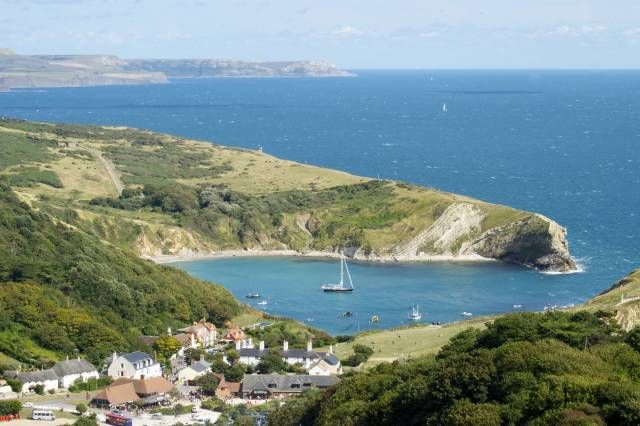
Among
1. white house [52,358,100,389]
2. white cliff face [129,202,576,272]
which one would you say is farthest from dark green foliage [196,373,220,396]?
white cliff face [129,202,576,272]

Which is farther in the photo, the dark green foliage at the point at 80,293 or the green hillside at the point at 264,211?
the green hillside at the point at 264,211

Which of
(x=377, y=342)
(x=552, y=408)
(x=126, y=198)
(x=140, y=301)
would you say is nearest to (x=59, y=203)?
(x=126, y=198)

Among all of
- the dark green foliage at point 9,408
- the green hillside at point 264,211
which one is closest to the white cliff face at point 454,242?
the green hillside at point 264,211

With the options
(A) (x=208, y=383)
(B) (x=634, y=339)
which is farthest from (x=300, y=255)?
(B) (x=634, y=339)

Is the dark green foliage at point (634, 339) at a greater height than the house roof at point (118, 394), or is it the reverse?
the dark green foliage at point (634, 339)

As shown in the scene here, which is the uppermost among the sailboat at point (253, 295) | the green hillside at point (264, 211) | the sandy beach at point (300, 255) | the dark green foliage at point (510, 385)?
the dark green foliage at point (510, 385)

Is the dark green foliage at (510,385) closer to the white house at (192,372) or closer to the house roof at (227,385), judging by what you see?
the house roof at (227,385)
